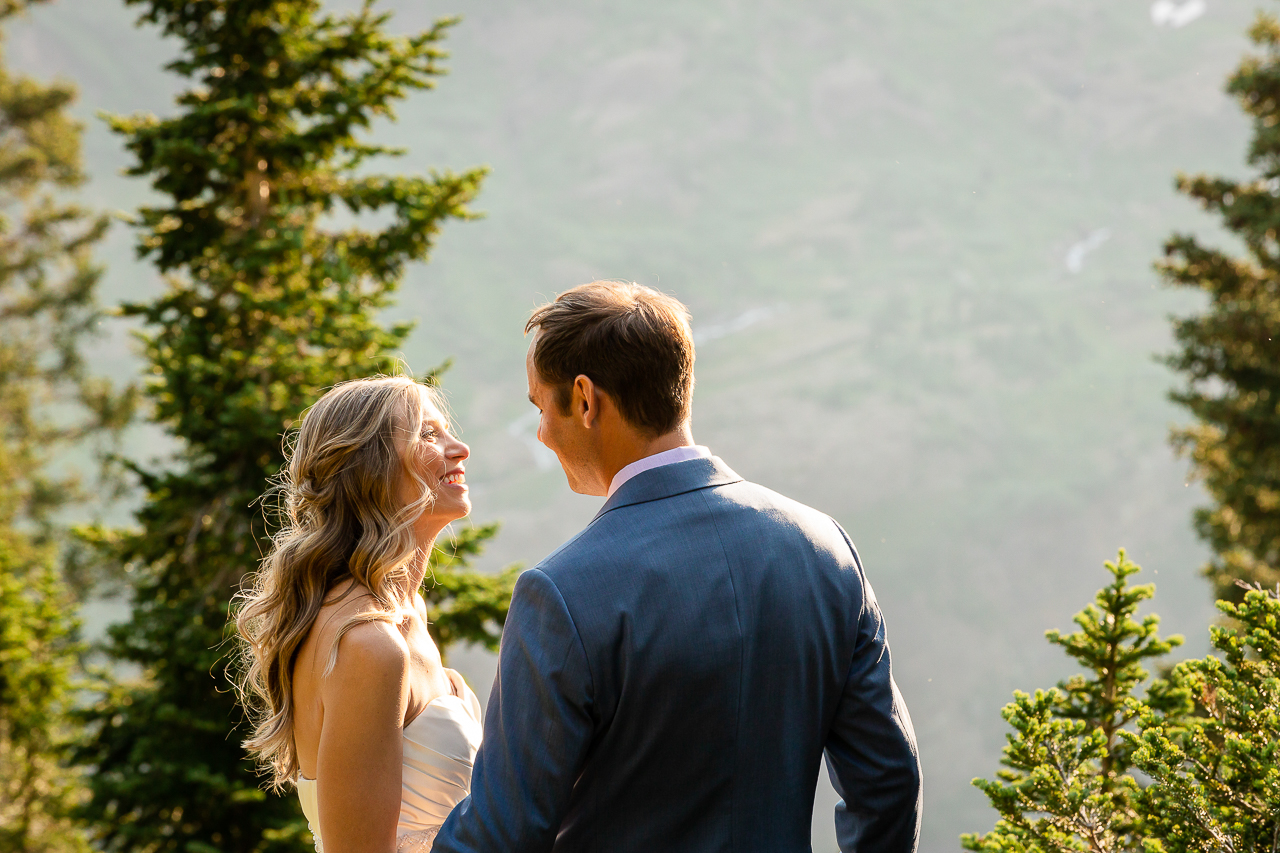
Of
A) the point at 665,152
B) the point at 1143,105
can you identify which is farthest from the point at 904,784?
the point at 1143,105

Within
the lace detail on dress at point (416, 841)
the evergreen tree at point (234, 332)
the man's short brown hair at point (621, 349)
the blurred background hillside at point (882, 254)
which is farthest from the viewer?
the blurred background hillside at point (882, 254)

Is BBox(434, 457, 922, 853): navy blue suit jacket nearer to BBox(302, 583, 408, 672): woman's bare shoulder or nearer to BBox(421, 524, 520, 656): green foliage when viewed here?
BBox(302, 583, 408, 672): woman's bare shoulder

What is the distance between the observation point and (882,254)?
12594cm

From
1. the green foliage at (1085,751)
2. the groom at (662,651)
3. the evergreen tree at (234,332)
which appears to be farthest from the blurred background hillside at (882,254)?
the groom at (662,651)

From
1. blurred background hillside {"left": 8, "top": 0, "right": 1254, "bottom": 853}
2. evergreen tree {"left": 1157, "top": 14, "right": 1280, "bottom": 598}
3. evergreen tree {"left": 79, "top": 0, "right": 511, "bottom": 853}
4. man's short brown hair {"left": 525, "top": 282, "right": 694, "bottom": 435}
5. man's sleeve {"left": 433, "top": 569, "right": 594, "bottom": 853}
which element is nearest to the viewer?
man's sleeve {"left": 433, "top": 569, "right": 594, "bottom": 853}

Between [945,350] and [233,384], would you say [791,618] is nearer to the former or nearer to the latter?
[233,384]

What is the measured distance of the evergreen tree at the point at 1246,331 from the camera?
11.2 m

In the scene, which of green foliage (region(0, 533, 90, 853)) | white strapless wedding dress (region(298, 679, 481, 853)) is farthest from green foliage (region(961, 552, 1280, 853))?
green foliage (region(0, 533, 90, 853))

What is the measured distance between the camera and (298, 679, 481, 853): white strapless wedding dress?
94.8 inches

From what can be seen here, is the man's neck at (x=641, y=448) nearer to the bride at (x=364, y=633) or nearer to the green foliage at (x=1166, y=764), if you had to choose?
the bride at (x=364, y=633)

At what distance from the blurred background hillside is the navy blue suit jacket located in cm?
6722

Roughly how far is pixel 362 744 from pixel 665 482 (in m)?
0.98

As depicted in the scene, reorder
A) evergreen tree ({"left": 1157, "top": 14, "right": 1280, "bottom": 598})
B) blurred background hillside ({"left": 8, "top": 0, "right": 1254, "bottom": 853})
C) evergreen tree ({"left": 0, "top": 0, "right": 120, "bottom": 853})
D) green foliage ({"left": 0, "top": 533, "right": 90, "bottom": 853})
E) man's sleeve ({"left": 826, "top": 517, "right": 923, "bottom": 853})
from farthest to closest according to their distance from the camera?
blurred background hillside ({"left": 8, "top": 0, "right": 1254, "bottom": 853}), evergreen tree ({"left": 0, "top": 0, "right": 120, "bottom": 853}), evergreen tree ({"left": 1157, "top": 14, "right": 1280, "bottom": 598}), green foliage ({"left": 0, "top": 533, "right": 90, "bottom": 853}), man's sleeve ({"left": 826, "top": 517, "right": 923, "bottom": 853})

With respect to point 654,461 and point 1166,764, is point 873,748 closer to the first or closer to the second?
point 654,461
